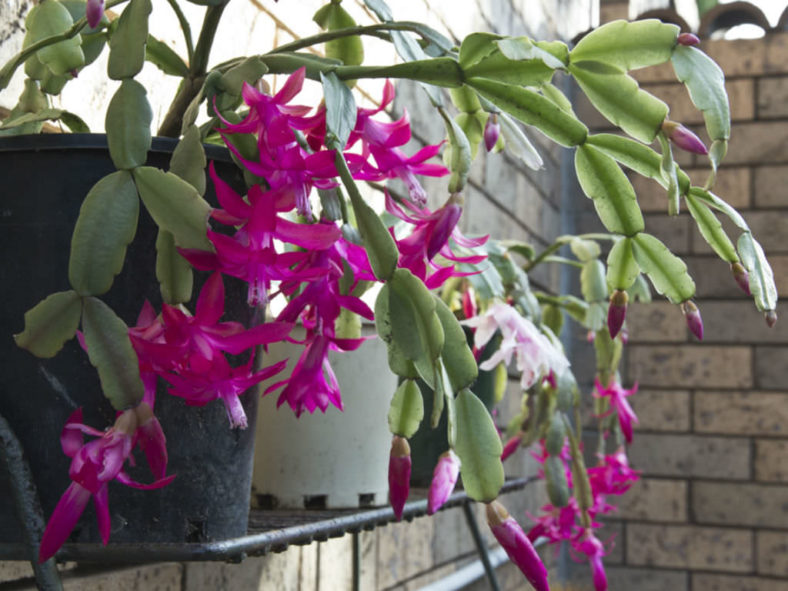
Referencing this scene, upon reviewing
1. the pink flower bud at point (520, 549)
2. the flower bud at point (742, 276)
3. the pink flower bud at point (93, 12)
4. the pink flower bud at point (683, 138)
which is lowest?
the pink flower bud at point (520, 549)

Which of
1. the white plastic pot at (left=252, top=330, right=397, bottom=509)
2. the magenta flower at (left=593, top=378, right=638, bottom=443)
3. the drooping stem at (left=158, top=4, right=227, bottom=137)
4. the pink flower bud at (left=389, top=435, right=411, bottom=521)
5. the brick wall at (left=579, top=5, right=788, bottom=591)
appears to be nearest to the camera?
the pink flower bud at (left=389, top=435, right=411, bottom=521)

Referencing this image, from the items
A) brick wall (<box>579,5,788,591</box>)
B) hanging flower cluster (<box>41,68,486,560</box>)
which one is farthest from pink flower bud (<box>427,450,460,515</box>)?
brick wall (<box>579,5,788,591</box>)

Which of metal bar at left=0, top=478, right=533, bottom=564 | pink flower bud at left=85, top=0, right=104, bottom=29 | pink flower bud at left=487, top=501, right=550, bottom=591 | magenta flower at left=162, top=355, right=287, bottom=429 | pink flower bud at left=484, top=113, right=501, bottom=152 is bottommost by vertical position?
metal bar at left=0, top=478, right=533, bottom=564

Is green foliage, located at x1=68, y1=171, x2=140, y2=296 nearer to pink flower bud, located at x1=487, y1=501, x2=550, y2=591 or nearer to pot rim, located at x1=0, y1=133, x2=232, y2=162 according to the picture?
pot rim, located at x1=0, y1=133, x2=232, y2=162

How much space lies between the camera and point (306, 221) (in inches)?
31.0

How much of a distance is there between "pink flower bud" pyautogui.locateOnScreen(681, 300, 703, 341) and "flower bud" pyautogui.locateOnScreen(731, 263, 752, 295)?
0.12 feet

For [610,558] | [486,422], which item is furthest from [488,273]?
[610,558]

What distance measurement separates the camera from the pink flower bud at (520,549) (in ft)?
2.11

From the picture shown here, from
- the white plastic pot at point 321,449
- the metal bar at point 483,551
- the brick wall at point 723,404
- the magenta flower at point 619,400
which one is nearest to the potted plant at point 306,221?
the white plastic pot at point 321,449

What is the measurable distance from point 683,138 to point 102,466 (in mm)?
460

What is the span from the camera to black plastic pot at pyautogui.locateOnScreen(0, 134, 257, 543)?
28.2 inches

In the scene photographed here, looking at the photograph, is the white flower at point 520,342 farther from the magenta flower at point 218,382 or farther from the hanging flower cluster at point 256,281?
the magenta flower at point 218,382

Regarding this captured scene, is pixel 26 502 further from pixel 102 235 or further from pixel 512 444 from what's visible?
pixel 512 444

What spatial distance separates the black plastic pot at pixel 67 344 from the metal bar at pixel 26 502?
0.01 metres
